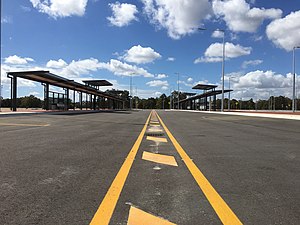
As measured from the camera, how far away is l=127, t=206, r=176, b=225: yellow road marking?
9.35ft

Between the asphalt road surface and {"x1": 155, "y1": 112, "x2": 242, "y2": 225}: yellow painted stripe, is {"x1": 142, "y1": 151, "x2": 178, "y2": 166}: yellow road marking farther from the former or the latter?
{"x1": 155, "y1": 112, "x2": 242, "y2": 225}: yellow painted stripe

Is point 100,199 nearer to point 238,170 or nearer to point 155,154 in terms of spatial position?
point 238,170

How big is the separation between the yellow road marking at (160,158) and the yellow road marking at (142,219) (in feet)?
8.44

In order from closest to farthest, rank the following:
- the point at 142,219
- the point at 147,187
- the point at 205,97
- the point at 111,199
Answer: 1. the point at 142,219
2. the point at 111,199
3. the point at 147,187
4. the point at 205,97

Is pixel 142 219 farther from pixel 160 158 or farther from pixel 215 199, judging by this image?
pixel 160 158

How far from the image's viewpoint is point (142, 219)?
9.62ft

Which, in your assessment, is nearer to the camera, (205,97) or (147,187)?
(147,187)

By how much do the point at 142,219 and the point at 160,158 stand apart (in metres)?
3.33

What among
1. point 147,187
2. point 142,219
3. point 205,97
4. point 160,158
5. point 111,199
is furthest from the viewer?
point 205,97

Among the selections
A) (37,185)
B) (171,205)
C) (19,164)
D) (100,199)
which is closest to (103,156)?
(19,164)

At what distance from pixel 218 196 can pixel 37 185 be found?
2732mm

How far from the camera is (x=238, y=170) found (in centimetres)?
511

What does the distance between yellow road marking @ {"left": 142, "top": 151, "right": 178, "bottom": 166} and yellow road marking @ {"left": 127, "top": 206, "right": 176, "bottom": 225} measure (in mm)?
2573

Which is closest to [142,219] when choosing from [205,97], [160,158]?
[160,158]
